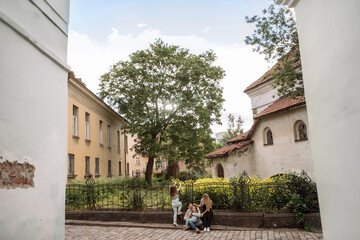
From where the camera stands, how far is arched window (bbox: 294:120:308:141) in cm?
1561

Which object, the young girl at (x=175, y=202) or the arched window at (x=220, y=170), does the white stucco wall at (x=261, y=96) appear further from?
the young girl at (x=175, y=202)

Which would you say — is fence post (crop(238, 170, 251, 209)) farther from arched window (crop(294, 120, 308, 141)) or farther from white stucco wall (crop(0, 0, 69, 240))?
arched window (crop(294, 120, 308, 141))

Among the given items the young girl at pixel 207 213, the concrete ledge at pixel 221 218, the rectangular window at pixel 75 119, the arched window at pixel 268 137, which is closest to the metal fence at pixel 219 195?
the concrete ledge at pixel 221 218

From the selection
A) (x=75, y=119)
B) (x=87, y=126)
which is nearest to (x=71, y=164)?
(x=75, y=119)

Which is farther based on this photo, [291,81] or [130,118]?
[130,118]

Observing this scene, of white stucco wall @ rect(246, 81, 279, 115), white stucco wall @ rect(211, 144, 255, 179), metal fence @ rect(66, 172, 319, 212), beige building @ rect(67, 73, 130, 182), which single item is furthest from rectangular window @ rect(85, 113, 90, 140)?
white stucco wall @ rect(246, 81, 279, 115)

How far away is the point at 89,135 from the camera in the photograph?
2138 centimetres

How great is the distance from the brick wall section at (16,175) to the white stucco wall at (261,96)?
18.2 m

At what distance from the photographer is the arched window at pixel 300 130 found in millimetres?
15609

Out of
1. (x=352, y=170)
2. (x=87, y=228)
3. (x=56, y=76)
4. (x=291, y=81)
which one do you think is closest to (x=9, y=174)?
(x=56, y=76)

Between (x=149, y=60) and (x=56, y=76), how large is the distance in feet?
60.7

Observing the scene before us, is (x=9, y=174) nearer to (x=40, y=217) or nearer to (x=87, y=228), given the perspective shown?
(x=40, y=217)

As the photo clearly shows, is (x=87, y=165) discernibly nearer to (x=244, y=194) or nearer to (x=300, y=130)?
(x=244, y=194)

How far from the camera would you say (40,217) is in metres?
4.50
